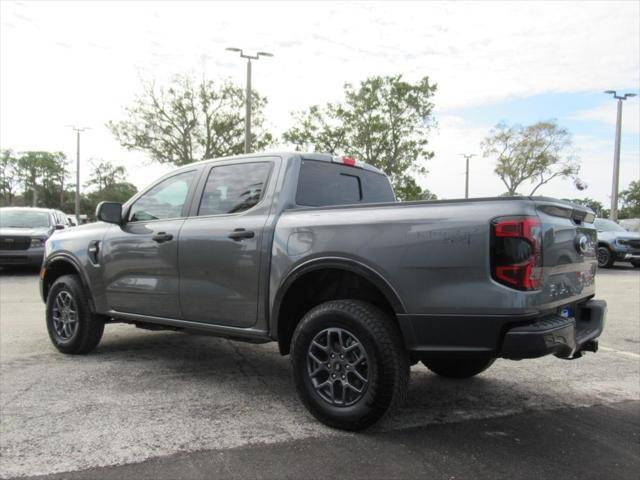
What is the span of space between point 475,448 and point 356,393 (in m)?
0.73

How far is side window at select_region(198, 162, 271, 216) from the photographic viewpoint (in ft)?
13.6

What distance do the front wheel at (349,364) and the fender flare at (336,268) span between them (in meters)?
0.17

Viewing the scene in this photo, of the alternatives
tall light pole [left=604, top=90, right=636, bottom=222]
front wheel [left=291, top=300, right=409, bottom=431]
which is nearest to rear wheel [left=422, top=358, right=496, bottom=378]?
front wheel [left=291, top=300, right=409, bottom=431]

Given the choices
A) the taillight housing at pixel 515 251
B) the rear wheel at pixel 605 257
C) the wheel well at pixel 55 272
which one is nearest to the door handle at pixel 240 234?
the taillight housing at pixel 515 251

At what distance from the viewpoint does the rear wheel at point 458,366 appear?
441 centimetres

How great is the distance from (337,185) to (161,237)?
4.84ft

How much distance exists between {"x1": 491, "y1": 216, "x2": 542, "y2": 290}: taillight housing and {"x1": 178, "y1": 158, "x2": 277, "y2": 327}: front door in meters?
1.60

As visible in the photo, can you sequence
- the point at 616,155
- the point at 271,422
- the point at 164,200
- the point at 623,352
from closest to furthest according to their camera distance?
the point at 271,422 → the point at 164,200 → the point at 623,352 → the point at 616,155

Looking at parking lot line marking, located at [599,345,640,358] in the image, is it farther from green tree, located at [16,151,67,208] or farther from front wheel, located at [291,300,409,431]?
green tree, located at [16,151,67,208]

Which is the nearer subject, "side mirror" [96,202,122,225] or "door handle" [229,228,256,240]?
"door handle" [229,228,256,240]

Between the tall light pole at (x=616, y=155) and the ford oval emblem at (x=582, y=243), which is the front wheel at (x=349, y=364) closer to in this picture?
the ford oval emblem at (x=582, y=243)

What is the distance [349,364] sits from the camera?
333cm

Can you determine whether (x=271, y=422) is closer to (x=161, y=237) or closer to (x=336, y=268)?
(x=336, y=268)

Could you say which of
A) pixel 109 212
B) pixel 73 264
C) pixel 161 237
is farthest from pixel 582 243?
pixel 73 264
